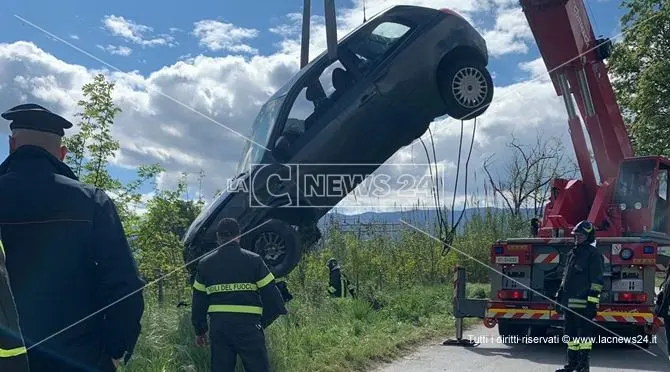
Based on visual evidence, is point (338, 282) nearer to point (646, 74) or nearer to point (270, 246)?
point (270, 246)

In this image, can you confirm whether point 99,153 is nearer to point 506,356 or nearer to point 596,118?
point 506,356

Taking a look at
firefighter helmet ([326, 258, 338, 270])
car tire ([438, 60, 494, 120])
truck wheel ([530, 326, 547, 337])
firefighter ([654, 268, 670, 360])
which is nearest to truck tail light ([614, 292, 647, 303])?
firefighter ([654, 268, 670, 360])

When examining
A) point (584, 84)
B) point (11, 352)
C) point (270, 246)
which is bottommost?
point (11, 352)

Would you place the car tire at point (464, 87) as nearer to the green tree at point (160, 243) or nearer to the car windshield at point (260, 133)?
the car windshield at point (260, 133)

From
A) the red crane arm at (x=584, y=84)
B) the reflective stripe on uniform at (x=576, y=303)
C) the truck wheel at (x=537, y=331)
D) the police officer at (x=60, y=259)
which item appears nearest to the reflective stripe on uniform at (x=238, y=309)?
the police officer at (x=60, y=259)

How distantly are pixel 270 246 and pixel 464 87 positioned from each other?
294cm

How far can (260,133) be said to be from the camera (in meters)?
8.02

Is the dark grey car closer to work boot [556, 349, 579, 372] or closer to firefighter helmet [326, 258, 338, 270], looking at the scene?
work boot [556, 349, 579, 372]

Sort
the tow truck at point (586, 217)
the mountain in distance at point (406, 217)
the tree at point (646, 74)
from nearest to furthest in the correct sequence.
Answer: the tow truck at point (586, 217) < the mountain in distance at point (406, 217) < the tree at point (646, 74)

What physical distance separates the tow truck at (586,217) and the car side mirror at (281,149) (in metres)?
3.44

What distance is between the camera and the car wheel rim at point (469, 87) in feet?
24.9

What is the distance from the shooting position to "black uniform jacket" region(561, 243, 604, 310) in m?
6.92

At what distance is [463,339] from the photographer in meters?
9.70

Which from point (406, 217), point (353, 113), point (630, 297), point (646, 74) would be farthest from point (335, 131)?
point (646, 74)
